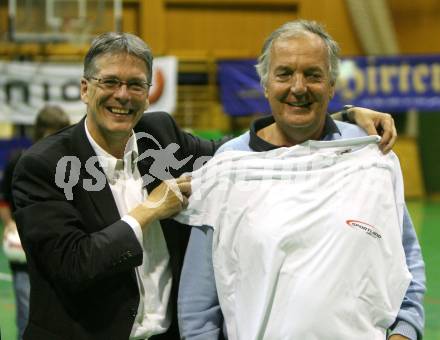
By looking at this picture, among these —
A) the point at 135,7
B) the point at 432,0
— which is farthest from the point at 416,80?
the point at 135,7

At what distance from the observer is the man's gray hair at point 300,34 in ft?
7.23

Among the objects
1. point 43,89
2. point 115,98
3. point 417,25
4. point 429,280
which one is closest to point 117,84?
point 115,98

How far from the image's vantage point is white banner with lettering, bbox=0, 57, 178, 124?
12258 millimetres

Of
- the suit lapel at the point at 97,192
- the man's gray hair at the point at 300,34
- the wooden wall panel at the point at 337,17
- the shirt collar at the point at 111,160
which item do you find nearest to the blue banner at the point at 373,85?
the wooden wall panel at the point at 337,17

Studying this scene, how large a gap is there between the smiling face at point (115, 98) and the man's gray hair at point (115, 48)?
0.5 inches

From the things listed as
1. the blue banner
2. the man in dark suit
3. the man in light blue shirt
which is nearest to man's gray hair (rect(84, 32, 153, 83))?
the man in dark suit

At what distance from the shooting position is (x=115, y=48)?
2359mm

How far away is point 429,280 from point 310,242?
18.6ft

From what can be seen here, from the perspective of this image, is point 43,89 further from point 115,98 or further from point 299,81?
point 299,81

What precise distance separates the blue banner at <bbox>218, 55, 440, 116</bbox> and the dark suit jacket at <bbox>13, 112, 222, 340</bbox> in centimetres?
1132

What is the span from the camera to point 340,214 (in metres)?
2.08

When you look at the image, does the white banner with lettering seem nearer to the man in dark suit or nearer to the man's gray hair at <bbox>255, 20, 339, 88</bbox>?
the man in dark suit

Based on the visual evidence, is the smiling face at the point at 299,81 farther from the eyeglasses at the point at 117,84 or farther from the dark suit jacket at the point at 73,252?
the dark suit jacket at the point at 73,252

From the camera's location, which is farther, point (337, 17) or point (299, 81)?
point (337, 17)
